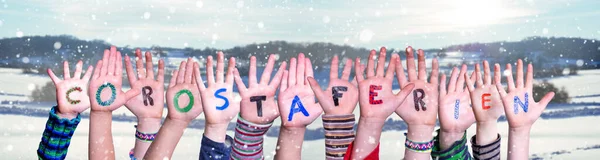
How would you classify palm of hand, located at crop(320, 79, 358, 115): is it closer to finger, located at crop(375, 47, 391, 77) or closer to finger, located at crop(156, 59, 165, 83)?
finger, located at crop(375, 47, 391, 77)

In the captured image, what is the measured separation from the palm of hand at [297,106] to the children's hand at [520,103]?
1.04 metres

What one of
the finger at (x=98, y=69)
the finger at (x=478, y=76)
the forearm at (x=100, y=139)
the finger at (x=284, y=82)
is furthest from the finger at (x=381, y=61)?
the finger at (x=98, y=69)

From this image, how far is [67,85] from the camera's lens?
445 cm

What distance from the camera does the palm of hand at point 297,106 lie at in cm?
400

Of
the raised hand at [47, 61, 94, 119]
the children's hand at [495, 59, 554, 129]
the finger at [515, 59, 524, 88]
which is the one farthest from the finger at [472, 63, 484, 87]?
the raised hand at [47, 61, 94, 119]

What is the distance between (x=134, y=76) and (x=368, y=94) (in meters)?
1.76

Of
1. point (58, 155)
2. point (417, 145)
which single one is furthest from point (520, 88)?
point (58, 155)

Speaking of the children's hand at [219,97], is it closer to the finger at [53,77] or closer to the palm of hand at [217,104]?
the palm of hand at [217,104]

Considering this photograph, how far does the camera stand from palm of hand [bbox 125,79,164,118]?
185 inches

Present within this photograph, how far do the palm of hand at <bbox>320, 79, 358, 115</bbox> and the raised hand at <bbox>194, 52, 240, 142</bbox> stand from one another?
1.80 ft

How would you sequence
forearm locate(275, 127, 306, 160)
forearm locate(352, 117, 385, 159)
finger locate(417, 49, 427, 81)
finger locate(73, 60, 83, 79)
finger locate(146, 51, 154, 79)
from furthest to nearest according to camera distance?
finger locate(146, 51, 154, 79), finger locate(73, 60, 83, 79), forearm locate(275, 127, 306, 160), finger locate(417, 49, 427, 81), forearm locate(352, 117, 385, 159)

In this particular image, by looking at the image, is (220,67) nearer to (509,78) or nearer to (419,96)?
(419,96)

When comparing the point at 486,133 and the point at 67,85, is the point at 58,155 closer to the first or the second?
the point at 67,85

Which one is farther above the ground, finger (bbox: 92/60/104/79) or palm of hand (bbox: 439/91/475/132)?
finger (bbox: 92/60/104/79)
